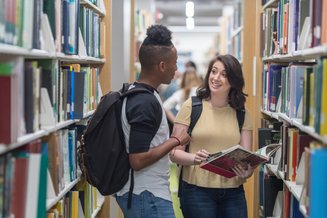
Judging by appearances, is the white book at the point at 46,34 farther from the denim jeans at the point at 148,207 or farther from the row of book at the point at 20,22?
the denim jeans at the point at 148,207

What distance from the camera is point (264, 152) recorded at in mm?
3223

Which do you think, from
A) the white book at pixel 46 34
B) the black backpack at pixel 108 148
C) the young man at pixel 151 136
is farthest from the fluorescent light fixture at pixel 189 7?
the white book at pixel 46 34

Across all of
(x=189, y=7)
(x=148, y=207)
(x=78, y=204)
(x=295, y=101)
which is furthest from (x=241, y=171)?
(x=189, y=7)

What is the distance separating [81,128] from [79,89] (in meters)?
0.33

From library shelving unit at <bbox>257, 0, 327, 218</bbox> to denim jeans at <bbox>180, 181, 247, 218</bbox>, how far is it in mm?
255

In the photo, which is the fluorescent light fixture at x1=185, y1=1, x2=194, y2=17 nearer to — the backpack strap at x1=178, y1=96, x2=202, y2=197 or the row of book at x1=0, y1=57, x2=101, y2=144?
the row of book at x1=0, y1=57, x2=101, y2=144

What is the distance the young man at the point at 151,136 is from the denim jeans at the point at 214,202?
1.45 feet

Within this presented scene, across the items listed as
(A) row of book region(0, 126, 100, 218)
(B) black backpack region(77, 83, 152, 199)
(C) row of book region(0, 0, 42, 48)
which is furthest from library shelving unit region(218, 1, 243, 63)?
(C) row of book region(0, 0, 42, 48)

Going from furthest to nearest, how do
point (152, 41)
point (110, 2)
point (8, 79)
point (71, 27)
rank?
point (110, 2) → point (71, 27) → point (152, 41) → point (8, 79)

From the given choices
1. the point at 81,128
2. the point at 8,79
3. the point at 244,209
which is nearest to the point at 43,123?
A: the point at 8,79

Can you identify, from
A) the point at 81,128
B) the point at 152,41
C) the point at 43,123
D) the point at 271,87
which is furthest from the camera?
the point at 271,87

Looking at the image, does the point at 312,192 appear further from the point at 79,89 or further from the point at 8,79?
the point at 79,89

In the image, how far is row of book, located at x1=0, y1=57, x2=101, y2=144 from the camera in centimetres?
200

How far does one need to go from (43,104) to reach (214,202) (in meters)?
1.17
